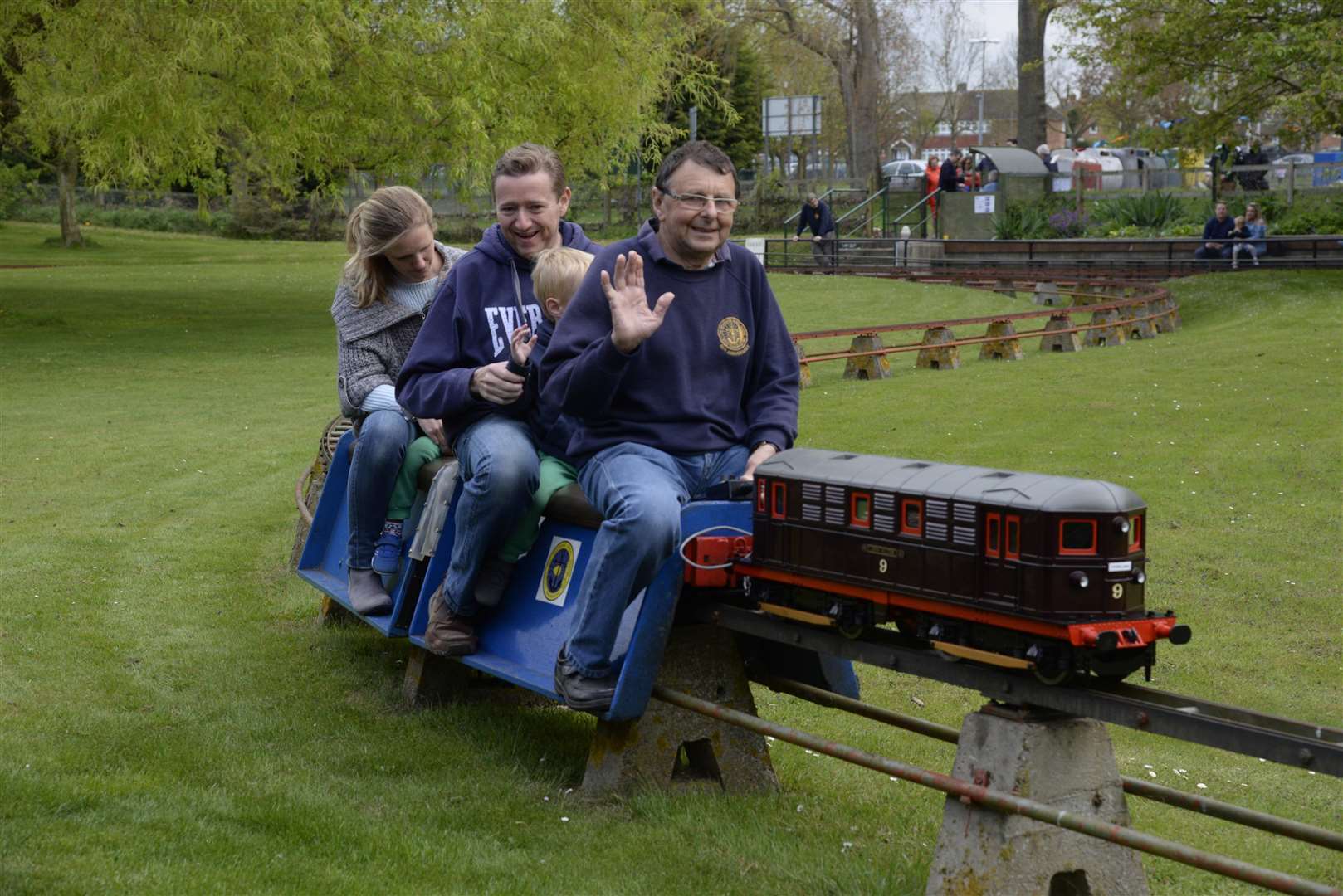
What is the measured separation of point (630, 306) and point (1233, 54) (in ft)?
86.9

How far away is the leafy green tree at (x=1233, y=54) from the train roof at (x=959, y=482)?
75.7 feet

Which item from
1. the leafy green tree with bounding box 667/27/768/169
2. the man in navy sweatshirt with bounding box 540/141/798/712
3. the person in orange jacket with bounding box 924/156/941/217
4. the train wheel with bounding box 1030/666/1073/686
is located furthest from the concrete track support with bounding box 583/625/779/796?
the leafy green tree with bounding box 667/27/768/169

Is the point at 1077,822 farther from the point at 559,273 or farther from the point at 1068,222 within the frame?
the point at 1068,222

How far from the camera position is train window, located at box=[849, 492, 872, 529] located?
482 cm

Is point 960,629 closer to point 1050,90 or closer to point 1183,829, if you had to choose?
point 1183,829

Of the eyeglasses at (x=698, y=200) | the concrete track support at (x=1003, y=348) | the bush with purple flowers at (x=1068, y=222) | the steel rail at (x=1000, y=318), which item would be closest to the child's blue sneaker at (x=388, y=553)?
the eyeglasses at (x=698, y=200)

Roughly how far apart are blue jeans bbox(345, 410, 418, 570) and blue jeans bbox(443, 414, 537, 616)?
85 cm

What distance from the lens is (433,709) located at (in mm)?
6766

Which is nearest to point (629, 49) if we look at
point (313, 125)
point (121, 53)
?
point (313, 125)

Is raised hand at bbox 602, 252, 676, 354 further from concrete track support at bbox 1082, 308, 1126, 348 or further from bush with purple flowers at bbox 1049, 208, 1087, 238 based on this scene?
bush with purple flowers at bbox 1049, 208, 1087, 238

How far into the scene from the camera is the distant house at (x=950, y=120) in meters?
107

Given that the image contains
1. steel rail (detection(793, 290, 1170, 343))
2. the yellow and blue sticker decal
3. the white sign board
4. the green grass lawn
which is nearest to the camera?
the green grass lawn

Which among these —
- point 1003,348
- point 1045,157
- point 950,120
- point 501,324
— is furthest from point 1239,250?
point 950,120

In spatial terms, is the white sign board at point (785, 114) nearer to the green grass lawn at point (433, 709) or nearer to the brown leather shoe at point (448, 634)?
the green grass lawn at point (433, 709)
